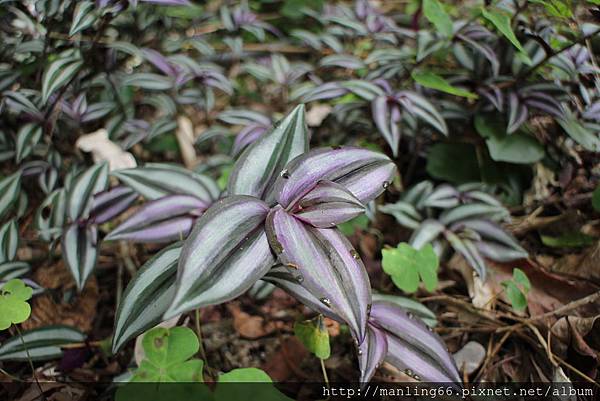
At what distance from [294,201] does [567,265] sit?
3.19 ft

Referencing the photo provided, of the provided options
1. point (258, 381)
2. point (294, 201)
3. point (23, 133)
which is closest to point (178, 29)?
point (23, 133)

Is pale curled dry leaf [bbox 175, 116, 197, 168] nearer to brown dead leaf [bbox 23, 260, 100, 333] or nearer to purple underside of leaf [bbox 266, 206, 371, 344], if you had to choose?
brown dead leaf [bbox 23, 260, 100, 333]

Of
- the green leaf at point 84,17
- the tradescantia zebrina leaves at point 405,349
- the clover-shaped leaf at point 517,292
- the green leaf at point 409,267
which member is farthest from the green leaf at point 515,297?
the green leaf at point 84,17

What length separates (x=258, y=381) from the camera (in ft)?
2.77

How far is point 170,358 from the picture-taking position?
2.84 ft

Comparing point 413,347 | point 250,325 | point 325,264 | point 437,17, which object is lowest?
point 250,325

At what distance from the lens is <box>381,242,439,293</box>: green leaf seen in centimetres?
108

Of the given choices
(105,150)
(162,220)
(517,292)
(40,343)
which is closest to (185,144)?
(105,150)

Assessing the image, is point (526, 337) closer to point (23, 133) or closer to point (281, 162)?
point (281, 162)

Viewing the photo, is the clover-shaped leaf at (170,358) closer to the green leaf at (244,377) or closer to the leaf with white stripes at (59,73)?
the green leaf at (244,377)

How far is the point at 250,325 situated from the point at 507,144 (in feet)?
3.24

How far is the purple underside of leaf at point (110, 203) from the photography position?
3.66 ft

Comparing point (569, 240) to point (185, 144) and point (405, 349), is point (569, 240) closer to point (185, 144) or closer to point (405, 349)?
point (405, 349)

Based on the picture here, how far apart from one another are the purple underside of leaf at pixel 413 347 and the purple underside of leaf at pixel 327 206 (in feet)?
1.01
